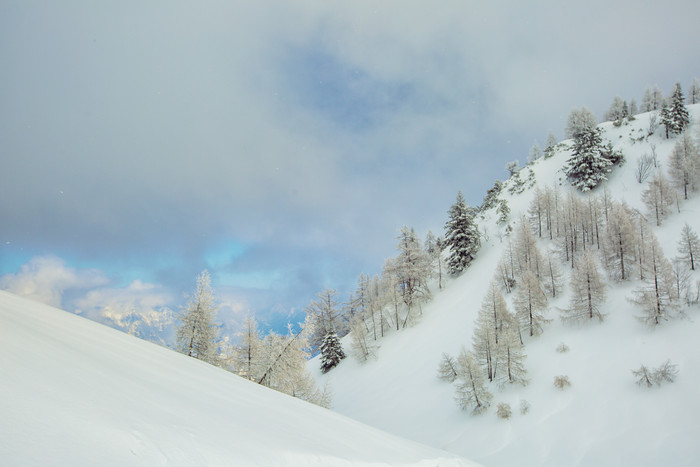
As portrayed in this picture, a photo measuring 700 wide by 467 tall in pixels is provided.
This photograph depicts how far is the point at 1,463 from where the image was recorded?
103cm

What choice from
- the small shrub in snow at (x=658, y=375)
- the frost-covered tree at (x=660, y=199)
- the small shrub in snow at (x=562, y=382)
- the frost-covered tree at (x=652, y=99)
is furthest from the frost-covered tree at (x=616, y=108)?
the small shrub in snow at (x=562, y=382)

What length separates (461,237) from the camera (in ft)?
141

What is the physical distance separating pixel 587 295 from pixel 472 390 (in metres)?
11.9

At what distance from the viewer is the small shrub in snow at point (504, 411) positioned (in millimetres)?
18641

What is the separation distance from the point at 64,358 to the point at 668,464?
2139 cm

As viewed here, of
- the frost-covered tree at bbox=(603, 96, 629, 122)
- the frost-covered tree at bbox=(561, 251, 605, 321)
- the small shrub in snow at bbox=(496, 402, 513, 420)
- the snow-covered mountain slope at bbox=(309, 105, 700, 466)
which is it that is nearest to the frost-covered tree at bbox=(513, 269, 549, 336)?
the snow-covered mountain slope at bbox=(309, 105, 700, 466)

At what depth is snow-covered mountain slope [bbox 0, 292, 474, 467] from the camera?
4.72 feet

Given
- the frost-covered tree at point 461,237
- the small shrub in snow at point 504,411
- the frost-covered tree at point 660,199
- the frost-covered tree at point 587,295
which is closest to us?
the small shrub in snow at point 504,411

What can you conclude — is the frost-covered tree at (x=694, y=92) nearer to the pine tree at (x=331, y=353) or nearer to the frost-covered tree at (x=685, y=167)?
the frost-covered tree at (x=685, y=167)

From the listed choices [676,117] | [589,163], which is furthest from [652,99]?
[589,163]

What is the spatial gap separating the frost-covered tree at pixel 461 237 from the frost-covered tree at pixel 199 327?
33944mm

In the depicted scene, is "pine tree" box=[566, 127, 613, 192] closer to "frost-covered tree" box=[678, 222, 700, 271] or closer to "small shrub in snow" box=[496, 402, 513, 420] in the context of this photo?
"frost-covered tree" box=[678, 222, 700, 271]

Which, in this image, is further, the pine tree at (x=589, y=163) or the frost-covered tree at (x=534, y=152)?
the frost-covered tree at (x=534, y=152)

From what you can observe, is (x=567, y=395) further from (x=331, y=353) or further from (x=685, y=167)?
(x=685, y=167)
